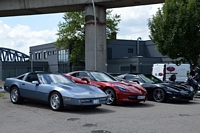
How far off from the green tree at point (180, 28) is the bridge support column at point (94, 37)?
3.89m

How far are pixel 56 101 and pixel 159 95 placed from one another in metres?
5.07

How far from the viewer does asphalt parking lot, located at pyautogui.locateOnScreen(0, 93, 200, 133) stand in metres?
6.92

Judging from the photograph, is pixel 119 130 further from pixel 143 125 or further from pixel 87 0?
pixel 87 0

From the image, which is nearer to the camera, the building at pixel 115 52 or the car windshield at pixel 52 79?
the car windshield at pixel 52 79

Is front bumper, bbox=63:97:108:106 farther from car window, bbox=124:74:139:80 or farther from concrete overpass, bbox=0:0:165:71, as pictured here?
concrete overpass, bbox=0:0:165:71

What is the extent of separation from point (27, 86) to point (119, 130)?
16.8 ft

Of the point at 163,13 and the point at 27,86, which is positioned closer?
the point at 27,86

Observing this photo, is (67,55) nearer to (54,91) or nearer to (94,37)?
(94,37)

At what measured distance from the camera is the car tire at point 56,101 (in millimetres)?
9445

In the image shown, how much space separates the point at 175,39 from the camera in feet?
59.0

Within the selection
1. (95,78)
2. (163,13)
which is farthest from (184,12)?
(95,78)

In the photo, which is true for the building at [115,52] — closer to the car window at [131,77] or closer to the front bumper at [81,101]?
the car window at [131,77]

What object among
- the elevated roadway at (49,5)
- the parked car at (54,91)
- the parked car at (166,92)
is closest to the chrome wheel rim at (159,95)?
the parked car at (166,92)

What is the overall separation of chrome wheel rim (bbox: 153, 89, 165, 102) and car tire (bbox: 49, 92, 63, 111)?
16.4ft
